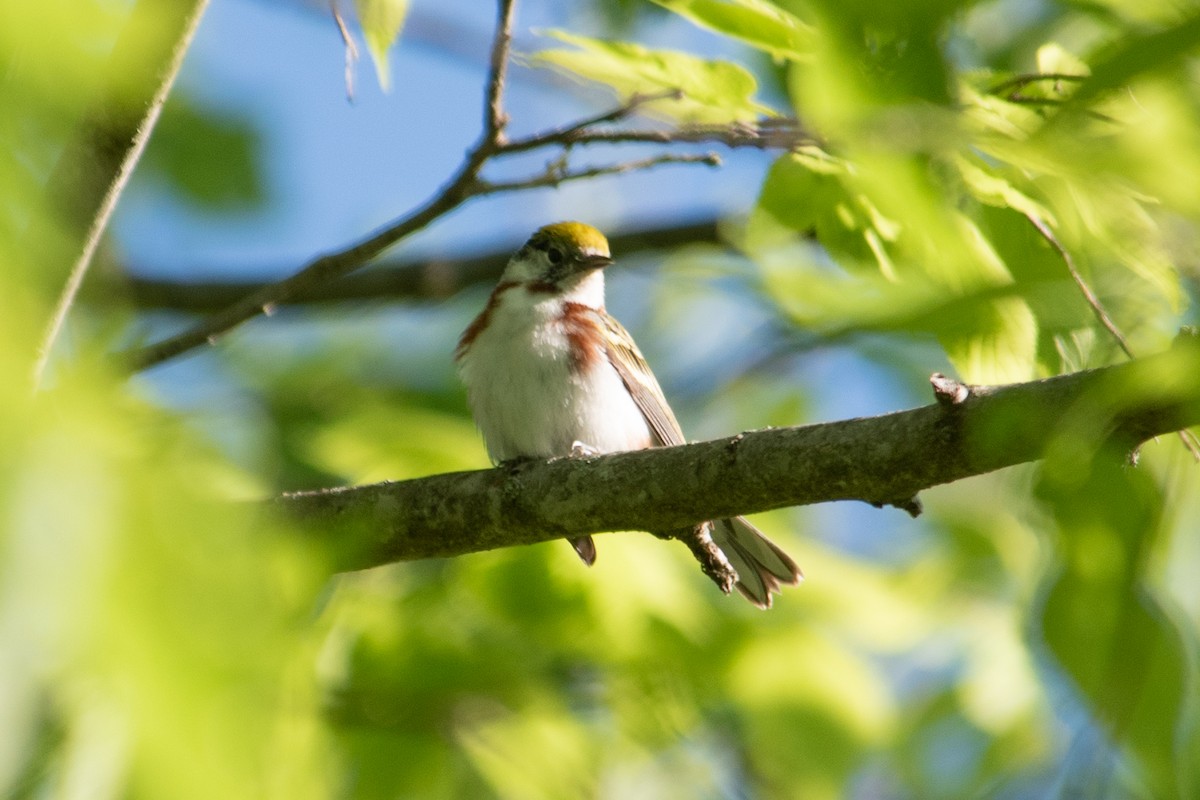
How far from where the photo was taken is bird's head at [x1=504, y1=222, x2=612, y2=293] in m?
6.71

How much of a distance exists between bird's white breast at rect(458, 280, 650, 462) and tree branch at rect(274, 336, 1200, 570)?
6.02ft

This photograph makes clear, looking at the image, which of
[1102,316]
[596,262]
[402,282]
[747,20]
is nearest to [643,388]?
[596,262]

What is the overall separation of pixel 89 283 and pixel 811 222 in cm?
213

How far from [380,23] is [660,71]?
66 centimetres

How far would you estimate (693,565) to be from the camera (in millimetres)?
5609

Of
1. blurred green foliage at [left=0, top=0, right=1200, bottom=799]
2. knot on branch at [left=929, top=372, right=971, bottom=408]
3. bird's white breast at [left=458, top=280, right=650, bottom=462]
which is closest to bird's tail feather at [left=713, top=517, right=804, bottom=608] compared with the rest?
blurred green foliage at [left=0, top=0, right=1200, bottom=799]

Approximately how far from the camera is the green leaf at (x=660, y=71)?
2936 mm

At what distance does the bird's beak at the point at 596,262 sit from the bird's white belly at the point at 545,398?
751 millimetres

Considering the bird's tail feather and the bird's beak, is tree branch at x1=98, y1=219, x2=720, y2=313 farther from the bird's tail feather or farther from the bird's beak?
the bird's tail feather

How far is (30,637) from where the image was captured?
928 millimetres

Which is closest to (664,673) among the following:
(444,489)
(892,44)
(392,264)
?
(444,489)

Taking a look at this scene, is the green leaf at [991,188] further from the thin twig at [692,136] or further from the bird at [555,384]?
the bird at [555,384]

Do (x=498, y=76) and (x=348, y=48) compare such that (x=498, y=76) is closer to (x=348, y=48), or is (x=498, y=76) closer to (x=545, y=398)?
(x=348, y=48)

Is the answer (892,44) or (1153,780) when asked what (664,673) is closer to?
(1153,780)
